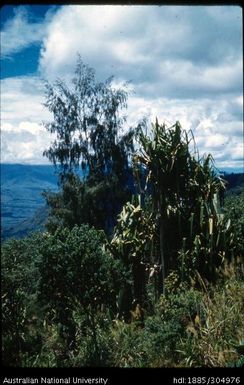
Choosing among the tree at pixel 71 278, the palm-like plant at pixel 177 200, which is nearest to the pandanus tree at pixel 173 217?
the palm-like plant at pixel 177 200

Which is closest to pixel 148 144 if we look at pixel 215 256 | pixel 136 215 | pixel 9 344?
pixel 136 215

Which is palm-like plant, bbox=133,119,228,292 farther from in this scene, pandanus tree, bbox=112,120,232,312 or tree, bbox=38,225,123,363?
tree, bbox=38,225,123,363

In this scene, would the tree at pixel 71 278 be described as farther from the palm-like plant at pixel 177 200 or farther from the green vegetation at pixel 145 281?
the palm-like plant at pixel 177 200

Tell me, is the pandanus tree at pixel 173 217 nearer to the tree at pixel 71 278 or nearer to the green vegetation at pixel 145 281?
the green vegetation at pixel 145 281

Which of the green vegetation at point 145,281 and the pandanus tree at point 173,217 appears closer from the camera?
the green vegetation at point 145,281

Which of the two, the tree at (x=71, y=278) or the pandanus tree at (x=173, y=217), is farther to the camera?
the pandanus tree at (x=173, y=217)

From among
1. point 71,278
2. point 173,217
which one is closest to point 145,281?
point 173,217

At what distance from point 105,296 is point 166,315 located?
2.95ft

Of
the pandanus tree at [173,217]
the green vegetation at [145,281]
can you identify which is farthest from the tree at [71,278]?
the pandanus tree at [173,217]

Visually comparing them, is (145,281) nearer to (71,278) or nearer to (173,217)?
(173,217)

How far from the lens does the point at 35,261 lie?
5.94 meters

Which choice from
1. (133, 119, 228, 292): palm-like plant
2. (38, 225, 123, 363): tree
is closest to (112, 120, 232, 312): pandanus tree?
(133, 119, 228, 292): palm-like plant

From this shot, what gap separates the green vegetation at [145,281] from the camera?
554cm

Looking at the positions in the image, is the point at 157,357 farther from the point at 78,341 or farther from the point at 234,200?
the point at 234,200
